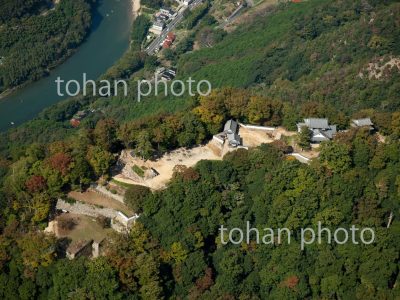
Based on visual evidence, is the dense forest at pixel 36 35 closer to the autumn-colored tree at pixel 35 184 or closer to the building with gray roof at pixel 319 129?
the autumn-colored tree at pixel 35 184

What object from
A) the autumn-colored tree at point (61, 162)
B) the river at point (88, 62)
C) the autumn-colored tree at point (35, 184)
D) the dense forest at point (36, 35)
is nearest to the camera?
the autumn-colored tree at point (35, 184)

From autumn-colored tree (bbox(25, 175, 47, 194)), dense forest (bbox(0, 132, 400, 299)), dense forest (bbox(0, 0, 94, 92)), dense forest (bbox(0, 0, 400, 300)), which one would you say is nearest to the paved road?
dense forest (bbox(0, 0, 94, 92))

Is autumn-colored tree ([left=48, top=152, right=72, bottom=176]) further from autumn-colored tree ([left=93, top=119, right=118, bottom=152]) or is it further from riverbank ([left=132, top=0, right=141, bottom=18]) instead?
riverbank ([left=132, top=0, right=141, bottom=18])

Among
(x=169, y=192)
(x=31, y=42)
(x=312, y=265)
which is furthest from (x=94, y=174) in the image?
(x=31, y=42)

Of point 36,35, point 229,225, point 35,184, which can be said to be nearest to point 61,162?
point 35,184

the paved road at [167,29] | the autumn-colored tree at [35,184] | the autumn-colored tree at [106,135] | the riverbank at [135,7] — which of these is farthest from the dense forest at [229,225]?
the riverbank at [135,7]
